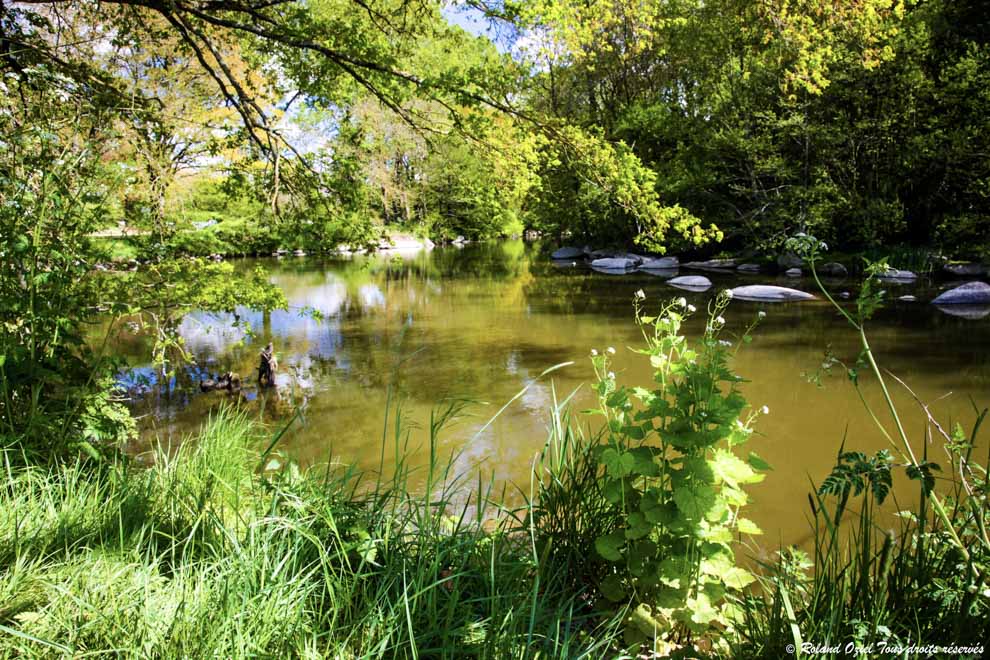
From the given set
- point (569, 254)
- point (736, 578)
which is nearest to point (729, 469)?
point (736, 578)

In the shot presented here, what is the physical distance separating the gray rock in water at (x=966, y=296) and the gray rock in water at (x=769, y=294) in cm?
231

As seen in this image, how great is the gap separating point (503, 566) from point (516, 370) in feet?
20.6

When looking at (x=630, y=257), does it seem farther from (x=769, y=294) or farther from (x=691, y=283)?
(x=769, y=294)

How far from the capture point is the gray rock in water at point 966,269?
45.2 ft

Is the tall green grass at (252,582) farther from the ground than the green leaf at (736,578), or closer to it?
farther from the ground

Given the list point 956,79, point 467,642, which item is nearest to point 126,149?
point 467,642

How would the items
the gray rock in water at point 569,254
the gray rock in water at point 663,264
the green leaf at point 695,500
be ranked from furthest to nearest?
the gray rock in water at point 569,254
the gray rock in water at point 663,264
the green leaf at point 695,500

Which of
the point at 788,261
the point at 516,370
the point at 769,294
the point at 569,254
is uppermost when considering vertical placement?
the point at 569,254

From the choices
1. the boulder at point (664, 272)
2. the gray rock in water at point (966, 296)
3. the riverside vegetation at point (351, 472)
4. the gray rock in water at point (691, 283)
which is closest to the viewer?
the riverside vegetation at point (351, 472)

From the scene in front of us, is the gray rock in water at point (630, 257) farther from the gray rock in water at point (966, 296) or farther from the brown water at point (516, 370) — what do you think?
the gray rock in water at point (966, 296)

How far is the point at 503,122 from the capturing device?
5.05 metres

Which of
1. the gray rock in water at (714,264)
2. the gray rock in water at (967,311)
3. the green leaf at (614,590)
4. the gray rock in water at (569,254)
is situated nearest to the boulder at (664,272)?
the gray rock in water at (714,264)

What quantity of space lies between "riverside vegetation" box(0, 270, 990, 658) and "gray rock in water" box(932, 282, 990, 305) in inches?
481

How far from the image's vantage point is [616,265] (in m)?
21.2
